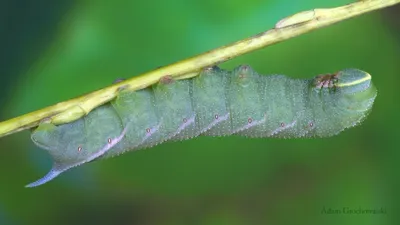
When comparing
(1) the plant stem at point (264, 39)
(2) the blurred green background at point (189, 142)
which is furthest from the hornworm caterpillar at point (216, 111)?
(2) the blurred green background at point (189, 142)

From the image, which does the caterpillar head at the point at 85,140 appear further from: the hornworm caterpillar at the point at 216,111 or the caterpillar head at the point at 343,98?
the caterpillar head at the point at 343,98

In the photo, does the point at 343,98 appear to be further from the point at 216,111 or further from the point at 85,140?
the point at 85,140

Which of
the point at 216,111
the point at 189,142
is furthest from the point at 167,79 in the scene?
the point at 189,142

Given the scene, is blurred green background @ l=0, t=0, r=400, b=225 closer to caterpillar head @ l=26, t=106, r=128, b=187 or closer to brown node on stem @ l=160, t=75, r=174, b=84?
caterpillar head @ l=26, t=106, r=128, b=187

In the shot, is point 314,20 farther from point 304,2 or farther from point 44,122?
point 304,2

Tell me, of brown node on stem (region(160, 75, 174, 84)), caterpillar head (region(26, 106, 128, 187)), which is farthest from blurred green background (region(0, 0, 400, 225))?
brown node on stem (region(160, 75, 174, 84))

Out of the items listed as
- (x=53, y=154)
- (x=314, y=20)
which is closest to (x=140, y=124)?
(x=53, y=154)
